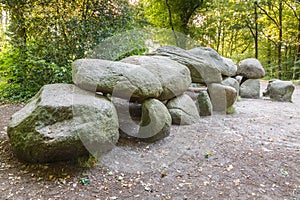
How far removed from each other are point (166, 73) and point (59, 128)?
2.21 meters

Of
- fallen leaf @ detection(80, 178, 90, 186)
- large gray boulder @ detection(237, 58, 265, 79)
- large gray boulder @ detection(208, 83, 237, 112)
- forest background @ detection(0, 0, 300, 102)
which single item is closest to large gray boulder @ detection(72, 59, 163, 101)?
fallen leaf @ detection(80, 178, 90, 186)

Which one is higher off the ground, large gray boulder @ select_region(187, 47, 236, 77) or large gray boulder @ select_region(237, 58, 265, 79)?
large gray boulder @ select_region(187, 47, 236, 77)

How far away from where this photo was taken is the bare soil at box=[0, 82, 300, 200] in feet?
6.89

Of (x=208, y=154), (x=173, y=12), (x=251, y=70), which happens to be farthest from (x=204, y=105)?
(x=173, y=12)

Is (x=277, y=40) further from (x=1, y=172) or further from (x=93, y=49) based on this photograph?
(x=1, y=172)

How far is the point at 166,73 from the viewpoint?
386 cm

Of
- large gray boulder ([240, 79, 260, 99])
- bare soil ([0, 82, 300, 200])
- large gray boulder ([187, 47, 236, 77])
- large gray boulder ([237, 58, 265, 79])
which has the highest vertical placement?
large gray boulder ([187, 47, 236, 77])

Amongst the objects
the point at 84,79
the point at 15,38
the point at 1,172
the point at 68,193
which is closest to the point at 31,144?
the point at 1,172

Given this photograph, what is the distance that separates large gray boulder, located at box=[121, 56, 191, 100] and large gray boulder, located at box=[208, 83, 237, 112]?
1254 mm

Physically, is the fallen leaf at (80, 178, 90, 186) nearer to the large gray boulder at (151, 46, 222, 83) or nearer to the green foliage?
the green foliage

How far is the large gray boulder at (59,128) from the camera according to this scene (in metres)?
2.20

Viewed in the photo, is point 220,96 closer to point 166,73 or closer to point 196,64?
point 196,64

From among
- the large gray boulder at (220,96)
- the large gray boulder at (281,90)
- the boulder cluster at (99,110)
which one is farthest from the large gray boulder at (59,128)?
the large gray boulder at (281,90)

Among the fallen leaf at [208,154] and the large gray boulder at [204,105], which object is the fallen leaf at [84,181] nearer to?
the fallen leaf at [208,154]
